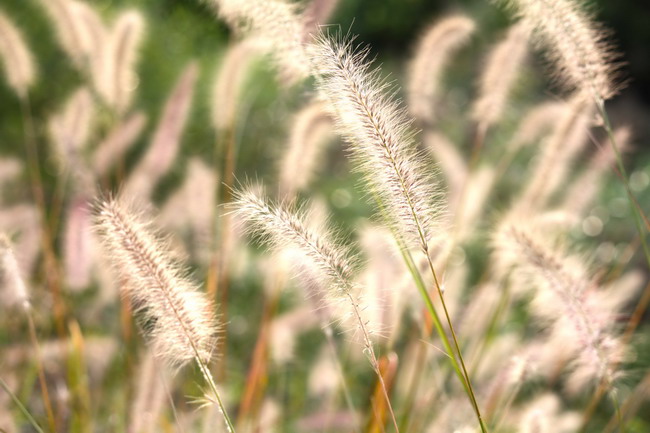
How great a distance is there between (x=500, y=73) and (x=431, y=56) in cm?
21

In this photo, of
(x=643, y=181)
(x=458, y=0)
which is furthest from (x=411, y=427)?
(x=458, y=0)

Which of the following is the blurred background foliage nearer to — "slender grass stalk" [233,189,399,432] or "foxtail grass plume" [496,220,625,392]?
"foxtail grass plume" [496,220,625,392]

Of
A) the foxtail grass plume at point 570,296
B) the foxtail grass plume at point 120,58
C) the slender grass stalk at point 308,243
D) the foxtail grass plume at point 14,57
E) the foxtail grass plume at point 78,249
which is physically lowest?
the foxtail grass plume at point 570,296

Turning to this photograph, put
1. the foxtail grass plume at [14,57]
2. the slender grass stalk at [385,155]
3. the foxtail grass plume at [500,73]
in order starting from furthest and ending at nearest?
1. the foxtail grass plume at [14,57]
2. the foxtail grass plume at [500,73]
3. the slender grass stalk at [385,155]

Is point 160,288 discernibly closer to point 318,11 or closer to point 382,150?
point 382,150

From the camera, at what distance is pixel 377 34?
24.9 feet

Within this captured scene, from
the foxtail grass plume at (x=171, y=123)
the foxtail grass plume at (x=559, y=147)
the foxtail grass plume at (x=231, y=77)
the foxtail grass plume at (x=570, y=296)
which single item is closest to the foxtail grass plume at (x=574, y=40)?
the foxtail grass plume at (x=559, y=147)

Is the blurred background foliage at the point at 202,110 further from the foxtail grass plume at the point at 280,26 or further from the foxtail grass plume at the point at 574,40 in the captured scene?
the foxtail grass plume at the point at 574,40

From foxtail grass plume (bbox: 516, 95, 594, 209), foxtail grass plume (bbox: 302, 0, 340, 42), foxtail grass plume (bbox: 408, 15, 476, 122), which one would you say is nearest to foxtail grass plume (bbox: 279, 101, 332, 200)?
foxtail grass plume (bbox: 302, 0, 340, 42)

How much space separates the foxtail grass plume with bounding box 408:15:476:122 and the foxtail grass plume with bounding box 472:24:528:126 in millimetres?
106

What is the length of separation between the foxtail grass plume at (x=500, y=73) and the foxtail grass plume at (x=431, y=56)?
106mm

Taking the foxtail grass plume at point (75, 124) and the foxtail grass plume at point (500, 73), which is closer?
the foxtail grass plume at point (500, 73)

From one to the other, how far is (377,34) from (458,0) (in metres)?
0.87

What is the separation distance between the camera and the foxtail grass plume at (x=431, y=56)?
214cm
